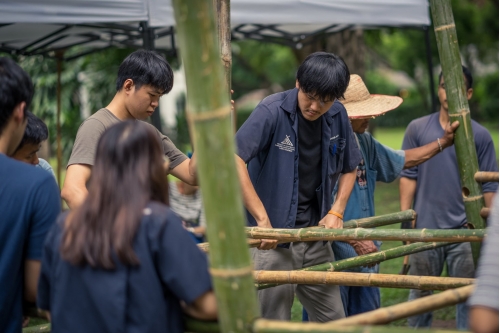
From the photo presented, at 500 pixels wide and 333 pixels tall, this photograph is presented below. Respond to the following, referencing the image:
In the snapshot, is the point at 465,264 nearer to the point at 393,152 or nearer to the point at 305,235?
the point at 393,152

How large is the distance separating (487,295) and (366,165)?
2.76m

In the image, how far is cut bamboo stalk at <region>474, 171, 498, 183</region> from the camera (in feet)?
12.4

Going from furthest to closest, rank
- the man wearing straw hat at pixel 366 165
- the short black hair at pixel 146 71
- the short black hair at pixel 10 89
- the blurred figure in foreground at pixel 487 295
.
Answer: the man wearing straw hat at pixel 366 165, the short black hair at pixel 146 71, the short black hair at pixel 10 89, the blurred figure in foreground at pixel 487 295

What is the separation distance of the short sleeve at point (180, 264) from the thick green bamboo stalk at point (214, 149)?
0.05 metres

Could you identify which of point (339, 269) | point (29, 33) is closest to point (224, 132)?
point (339, 269)

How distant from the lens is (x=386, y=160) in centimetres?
462

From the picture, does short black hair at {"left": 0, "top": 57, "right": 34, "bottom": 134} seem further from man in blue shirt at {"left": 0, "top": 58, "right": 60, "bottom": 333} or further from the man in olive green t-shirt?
the man in olive green t-shirt

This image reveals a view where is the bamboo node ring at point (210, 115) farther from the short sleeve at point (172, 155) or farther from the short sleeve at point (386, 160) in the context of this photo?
the short sleeve at point (386, 160)

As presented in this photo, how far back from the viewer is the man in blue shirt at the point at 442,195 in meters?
4.74

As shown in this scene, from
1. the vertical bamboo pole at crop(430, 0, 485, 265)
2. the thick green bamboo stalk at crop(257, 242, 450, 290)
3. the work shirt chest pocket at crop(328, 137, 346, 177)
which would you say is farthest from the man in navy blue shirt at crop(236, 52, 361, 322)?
the vertical bamboo pole at crop(430, 0, 485, 265)

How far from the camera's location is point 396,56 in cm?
3322

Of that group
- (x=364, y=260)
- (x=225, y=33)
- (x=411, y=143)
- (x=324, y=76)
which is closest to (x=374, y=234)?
(x=364, y=260)

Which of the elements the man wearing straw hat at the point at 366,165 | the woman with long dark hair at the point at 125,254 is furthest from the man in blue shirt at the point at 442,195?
the woman with long dark hair at the point at 125,254

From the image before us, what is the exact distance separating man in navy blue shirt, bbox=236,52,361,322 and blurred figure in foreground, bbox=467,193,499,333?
1.81 m
